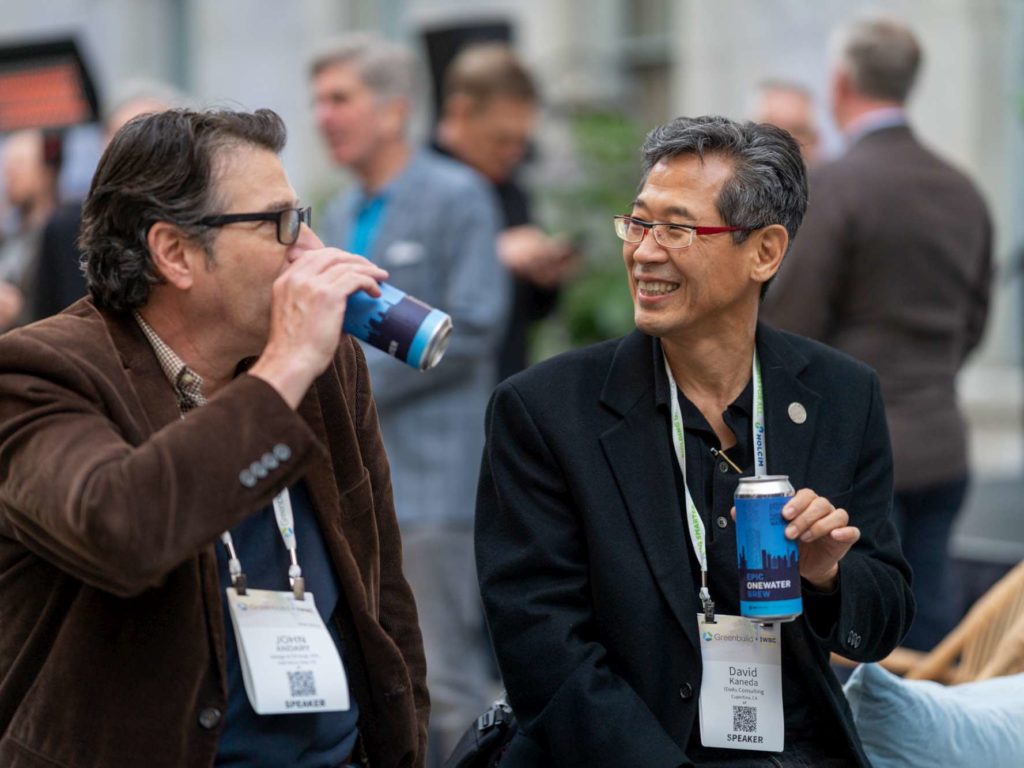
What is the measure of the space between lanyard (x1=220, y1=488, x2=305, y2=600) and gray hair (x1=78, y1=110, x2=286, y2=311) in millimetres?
419

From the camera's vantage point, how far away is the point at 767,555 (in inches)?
110

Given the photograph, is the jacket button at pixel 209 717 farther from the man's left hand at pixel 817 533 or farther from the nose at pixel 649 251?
the nose at pixel 649 251

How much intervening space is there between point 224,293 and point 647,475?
0.85 metres

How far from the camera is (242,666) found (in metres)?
2.82

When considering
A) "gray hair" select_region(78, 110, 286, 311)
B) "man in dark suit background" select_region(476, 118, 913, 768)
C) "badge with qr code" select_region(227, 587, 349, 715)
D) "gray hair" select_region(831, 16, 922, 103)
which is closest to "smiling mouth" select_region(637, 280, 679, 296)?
"man in dark suit background" select_region(476, 118, 913, 768)

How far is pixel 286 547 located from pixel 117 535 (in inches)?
19.4

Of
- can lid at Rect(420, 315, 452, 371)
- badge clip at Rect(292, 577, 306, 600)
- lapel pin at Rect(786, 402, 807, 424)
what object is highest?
can lid at Rect(420, 315, 452, 371)

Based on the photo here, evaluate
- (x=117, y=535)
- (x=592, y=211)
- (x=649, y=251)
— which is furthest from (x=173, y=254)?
(x=592, y=211)

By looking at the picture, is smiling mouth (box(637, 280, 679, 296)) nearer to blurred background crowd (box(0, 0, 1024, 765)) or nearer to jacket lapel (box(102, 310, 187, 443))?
jacket lapel (box(102, 310, 187, 443))

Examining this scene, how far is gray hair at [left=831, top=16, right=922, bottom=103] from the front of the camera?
224 inches

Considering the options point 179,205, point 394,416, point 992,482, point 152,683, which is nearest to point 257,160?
point 179,205

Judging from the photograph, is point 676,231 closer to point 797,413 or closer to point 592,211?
point 797,413

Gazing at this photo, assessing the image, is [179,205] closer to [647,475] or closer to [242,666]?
[242,666]

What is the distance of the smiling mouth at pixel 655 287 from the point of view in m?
3.20
